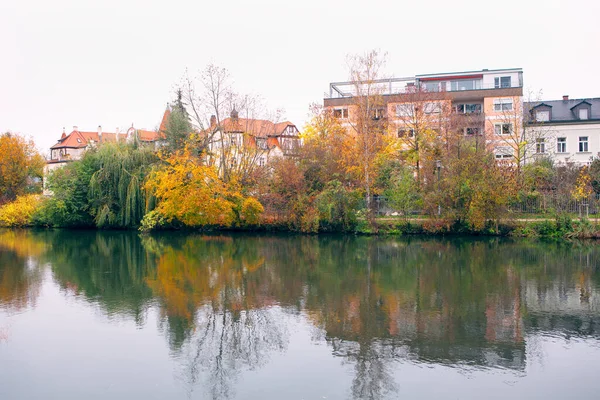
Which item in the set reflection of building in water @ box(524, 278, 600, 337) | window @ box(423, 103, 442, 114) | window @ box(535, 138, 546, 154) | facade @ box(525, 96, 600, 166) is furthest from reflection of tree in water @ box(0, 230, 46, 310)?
facade @ box(525, 96, 600, 166)

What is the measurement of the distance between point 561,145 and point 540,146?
3908 millimetres

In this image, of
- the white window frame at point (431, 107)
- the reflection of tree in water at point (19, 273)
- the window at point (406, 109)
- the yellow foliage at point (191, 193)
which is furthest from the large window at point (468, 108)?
the reflection of tree in water at point (19, 273)

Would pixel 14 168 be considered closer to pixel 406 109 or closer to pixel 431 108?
pixel 406 109

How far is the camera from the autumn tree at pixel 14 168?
59.3 metres

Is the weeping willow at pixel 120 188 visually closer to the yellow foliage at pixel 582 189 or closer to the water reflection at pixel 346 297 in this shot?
the water reflection at pixel 346 297

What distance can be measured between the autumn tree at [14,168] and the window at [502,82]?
53088 millimetres

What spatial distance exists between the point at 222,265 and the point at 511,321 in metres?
13.7

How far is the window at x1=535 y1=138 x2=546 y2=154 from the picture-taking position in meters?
45.7

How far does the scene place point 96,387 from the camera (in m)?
9.92

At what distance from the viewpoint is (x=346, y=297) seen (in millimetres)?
16828

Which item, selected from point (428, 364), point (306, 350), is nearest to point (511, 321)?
point (428, 364)

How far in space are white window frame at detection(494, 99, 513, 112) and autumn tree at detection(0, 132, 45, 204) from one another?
52.2 m

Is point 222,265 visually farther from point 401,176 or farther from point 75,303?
point 401,176

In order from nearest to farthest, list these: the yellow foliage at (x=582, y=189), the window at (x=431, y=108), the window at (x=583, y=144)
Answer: the yellow foliage at (x=582, y=189) → the window at (x=431, y=108) → the window at (x=583, y=144)
